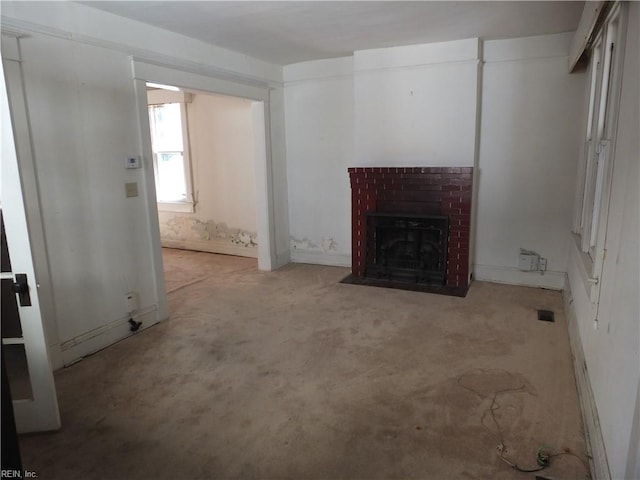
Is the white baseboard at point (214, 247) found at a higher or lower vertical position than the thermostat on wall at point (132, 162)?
lower

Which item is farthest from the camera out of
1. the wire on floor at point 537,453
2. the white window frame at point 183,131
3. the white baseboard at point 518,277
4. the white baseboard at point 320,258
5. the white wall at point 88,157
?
the white window frame at point 183,131

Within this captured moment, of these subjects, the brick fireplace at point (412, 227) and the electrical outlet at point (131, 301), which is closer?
the electrical outlet at point (131, 301)

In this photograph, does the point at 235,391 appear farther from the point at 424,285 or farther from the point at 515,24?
the point at 515,24

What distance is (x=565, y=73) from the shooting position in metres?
4.04

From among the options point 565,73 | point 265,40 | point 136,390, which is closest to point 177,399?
point 136,390

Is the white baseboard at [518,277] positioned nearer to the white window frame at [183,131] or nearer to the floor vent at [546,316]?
the floor vent at [546,316]

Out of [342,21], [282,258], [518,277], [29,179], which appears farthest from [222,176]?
[518,277]

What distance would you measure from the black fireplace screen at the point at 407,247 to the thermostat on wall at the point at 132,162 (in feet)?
8.06

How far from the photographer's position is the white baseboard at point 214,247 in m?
6.08

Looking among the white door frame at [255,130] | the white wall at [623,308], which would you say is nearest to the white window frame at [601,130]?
the white wall at [623,308]

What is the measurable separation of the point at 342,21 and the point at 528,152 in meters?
2.26

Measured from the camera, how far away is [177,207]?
21.4ft

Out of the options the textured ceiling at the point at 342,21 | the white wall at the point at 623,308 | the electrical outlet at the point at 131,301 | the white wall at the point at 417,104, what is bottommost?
the electrical outlet at the point at 131,301

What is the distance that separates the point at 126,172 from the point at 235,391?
1913mm
